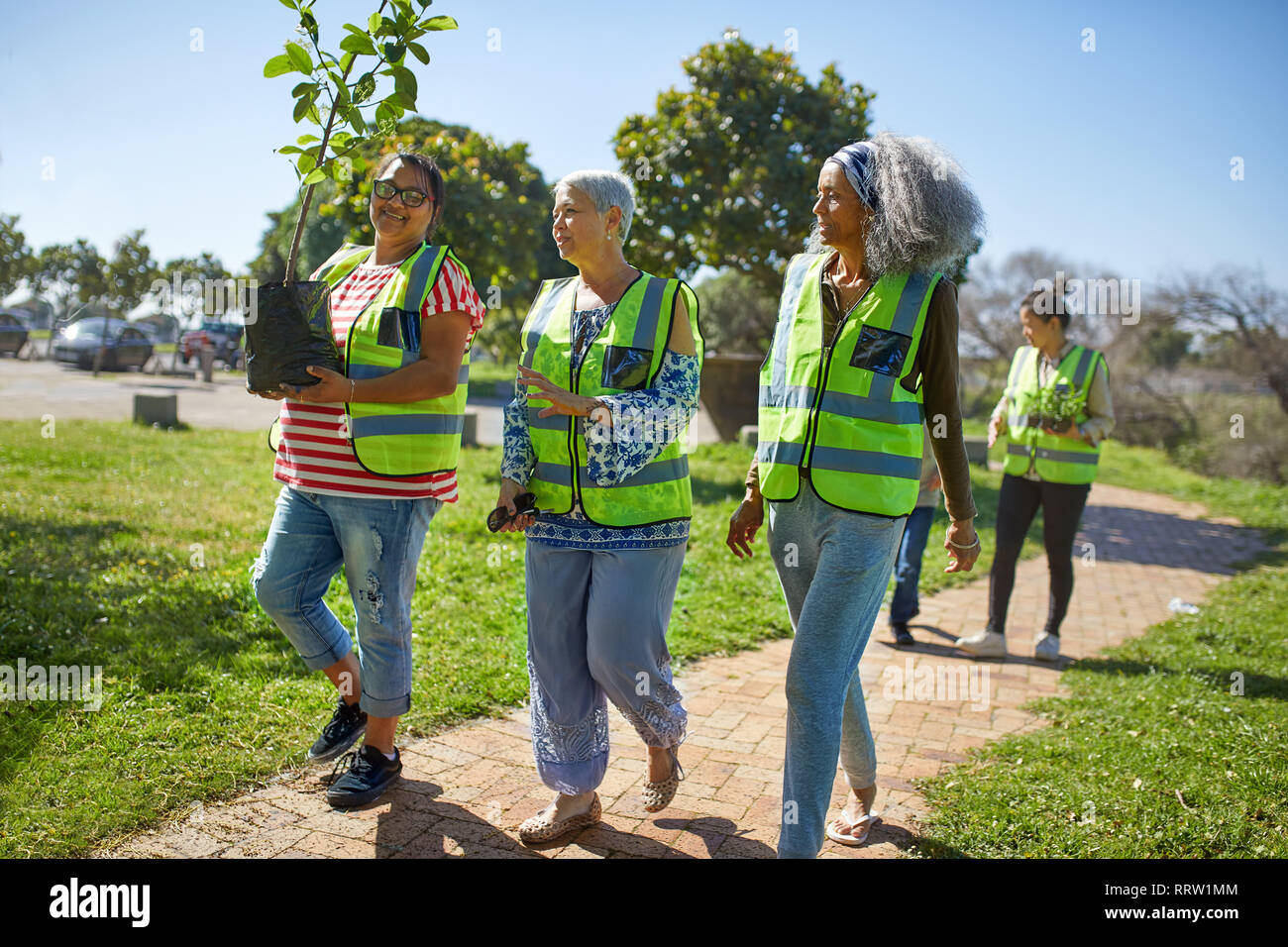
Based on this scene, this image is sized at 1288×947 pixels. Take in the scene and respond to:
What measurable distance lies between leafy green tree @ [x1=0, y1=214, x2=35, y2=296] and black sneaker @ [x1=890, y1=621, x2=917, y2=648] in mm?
34898

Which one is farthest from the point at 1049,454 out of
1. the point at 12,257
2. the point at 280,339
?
the point at 12,257

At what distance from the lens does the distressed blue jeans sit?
3.26 m

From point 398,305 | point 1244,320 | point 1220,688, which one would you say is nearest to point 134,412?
point 398,305

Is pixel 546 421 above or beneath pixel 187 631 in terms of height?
above

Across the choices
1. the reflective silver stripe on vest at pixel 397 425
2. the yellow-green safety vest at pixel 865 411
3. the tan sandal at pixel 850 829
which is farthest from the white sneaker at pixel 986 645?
the reflective silver stripe on vest at pixel 397 425

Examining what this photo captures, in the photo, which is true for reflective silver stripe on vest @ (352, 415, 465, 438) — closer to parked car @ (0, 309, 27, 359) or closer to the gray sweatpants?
the gray sweatpants

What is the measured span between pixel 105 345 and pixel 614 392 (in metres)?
25.4

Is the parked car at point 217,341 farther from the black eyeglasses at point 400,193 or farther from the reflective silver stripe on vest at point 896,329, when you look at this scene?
the reflective silver stripe on vest at point 896,329

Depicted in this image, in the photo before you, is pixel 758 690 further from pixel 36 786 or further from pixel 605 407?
pixel 36 786

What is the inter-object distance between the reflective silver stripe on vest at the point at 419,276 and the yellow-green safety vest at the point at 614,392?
0.41 m

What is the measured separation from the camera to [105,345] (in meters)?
24.5

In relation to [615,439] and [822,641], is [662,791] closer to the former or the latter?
[822,641]

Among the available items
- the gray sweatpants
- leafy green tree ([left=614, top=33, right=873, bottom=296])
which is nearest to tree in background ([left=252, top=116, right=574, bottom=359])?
leafy green tree ([left=614, top=33, right=873, bottom=296])

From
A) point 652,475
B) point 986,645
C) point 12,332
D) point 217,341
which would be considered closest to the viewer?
point 652,475
